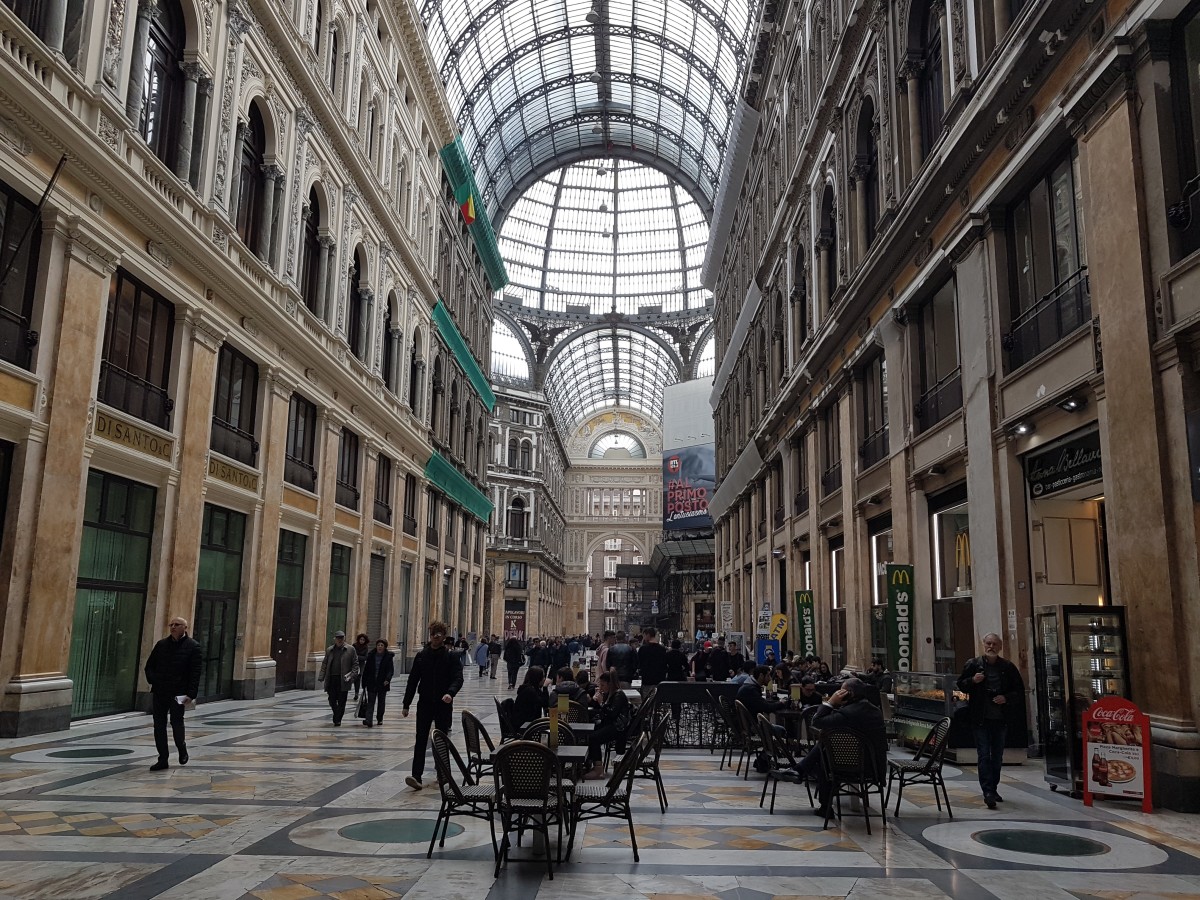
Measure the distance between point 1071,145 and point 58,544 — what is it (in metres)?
12.6

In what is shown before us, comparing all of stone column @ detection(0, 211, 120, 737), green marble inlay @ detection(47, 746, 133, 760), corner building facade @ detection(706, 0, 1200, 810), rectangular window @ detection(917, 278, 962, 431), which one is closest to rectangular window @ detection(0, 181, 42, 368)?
stone column @ detection(0, 211, 120, 737)

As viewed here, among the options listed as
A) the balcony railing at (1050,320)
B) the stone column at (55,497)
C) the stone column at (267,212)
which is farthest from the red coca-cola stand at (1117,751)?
the stone column at (267,212)

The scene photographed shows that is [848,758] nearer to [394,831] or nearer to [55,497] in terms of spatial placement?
[394,831]

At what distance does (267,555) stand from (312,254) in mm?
7572

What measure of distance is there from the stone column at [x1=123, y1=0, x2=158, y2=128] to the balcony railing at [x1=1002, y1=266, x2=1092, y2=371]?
12195 millimetres

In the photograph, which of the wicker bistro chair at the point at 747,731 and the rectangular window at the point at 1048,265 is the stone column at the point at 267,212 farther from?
the rectangular window at the point at 1048,265

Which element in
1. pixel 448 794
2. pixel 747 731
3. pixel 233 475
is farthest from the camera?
pixel 233 475

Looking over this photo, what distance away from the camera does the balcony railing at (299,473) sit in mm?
20281

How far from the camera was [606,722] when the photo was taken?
911cm

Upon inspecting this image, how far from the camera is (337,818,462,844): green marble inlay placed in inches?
258

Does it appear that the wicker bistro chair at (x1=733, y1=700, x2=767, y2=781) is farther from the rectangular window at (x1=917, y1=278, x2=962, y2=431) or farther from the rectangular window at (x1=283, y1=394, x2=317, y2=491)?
the rectangular window at (x1=283, y1=394, x2=317, y2=491)

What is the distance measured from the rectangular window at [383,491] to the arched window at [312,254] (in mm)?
6552

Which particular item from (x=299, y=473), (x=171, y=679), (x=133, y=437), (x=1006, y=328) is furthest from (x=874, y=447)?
(x=171, y=679)

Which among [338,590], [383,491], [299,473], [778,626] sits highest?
[383,491]
